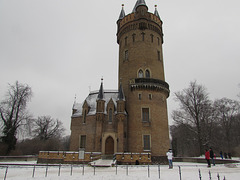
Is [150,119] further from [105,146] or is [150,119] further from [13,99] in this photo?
[13,99]

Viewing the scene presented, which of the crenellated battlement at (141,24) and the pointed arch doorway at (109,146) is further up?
the crenellated battlement at (141,24)

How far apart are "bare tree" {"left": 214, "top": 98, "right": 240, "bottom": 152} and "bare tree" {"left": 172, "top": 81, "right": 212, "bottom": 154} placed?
5.83 metres

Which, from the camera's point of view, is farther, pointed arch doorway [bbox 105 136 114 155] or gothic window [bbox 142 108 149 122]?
gothic window [bbox 142 108 149 122]

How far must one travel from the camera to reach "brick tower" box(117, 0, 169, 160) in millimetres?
24922

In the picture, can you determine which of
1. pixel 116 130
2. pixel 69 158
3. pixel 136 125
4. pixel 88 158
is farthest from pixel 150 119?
pixel 69 158

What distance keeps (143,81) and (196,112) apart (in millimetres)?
12588

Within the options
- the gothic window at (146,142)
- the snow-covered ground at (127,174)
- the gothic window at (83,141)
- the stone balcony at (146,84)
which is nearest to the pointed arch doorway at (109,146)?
the gothic window at (83,141)

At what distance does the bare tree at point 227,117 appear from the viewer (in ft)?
123

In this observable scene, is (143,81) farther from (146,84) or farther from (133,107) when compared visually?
(133,107)

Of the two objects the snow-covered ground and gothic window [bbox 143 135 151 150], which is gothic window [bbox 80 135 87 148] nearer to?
gothic window [bbox 143 135 151 150]

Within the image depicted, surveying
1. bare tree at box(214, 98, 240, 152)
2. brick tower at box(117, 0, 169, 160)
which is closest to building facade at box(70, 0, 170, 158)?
brick tower at box(117, 0, 169, 160)

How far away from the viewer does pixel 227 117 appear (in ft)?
128

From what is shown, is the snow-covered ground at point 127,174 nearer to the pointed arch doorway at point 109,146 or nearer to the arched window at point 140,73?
the pointed arch doorway at point 109,146

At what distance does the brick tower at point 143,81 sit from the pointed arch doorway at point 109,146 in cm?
218
